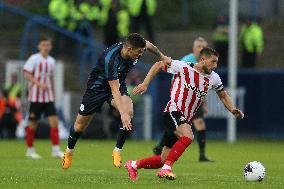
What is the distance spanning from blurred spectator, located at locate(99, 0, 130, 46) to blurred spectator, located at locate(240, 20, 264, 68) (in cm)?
347

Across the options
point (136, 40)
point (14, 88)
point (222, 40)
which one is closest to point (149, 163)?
point (136, 40)

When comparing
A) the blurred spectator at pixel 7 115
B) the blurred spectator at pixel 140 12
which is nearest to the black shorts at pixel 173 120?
the blurred spectator at pixel 7 115

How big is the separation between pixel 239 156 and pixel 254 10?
1371 cm

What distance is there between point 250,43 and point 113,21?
13.6 ft

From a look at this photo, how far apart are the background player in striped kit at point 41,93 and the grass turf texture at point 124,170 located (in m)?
0.39

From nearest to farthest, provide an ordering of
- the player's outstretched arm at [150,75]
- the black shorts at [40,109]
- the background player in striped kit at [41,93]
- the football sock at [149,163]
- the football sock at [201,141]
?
the player's outstretched arm at [150,75] → the football sock at [149,163] → the football sock at [201,141] → the background player in striped kit at [41,93] → the black shorts at [40,109]

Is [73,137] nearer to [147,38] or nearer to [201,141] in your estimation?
[201,141]

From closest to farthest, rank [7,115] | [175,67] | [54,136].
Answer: [175,67] → [54,136] → [7,115]

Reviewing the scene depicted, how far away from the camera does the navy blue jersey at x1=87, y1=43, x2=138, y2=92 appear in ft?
42.8

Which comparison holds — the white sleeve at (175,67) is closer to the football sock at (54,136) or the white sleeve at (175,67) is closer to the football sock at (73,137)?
the football sock at (73,137)

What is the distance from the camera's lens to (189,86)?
13344mm

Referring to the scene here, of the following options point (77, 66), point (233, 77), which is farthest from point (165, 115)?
point (77, 66)

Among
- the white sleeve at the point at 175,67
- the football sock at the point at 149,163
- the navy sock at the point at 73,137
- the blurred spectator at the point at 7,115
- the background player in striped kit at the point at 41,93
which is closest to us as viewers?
the football sock at the point at 149,163

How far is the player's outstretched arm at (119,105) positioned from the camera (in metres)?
12.4
